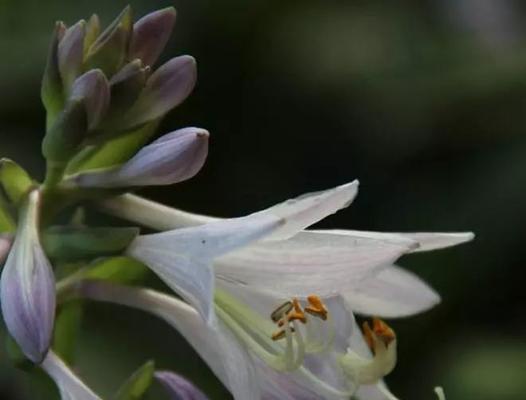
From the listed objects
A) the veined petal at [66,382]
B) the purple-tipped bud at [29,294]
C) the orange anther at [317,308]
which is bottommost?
the veined petal at [66,382]

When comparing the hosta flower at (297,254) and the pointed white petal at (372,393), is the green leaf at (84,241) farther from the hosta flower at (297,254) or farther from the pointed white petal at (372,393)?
the pointed white petal at (372,393)


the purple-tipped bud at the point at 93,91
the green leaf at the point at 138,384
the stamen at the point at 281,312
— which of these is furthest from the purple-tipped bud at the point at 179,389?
the purple-tipped bud at the point at 93,91

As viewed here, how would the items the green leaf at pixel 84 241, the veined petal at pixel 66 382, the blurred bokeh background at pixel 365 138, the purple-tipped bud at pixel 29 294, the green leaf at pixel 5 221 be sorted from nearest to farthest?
the purple-tipped bud at pixel 29 294, the veined petal at pixel 66 382, the green leaf at pixel 84 241, the green leaf at pixel 5 221, the blurred bokeh background at pixel 365 138

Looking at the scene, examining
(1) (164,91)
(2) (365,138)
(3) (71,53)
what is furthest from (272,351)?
(2) (365,138)

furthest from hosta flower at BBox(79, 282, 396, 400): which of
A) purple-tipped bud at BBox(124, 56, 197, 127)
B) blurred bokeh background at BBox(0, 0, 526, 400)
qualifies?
blurred bokeh background at BBox(0, 0, 526, 400)

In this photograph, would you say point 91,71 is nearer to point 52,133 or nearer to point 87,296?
point 52,133

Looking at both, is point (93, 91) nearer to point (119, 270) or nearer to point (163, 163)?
point (163, 163)
